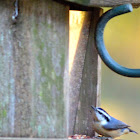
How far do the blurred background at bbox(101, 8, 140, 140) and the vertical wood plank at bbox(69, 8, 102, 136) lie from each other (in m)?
1.65

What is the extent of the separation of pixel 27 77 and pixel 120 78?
2534mm

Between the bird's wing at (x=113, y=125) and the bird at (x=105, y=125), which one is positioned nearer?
the bird at (x=105, y=125)

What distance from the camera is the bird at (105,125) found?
270 centimetres

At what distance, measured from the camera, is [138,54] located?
463 centimetres

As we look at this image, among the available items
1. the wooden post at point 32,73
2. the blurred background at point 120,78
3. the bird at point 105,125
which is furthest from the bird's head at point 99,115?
the blurred background at point 120,78

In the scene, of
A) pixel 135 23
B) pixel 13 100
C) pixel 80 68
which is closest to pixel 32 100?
pixel 13 100

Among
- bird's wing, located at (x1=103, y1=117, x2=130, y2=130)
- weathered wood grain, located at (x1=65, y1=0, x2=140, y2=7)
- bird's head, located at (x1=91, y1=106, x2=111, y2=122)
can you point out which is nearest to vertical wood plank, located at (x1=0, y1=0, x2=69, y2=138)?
weathered wood grain, located at (x1=65, y1=0, x2=140, y2=7)

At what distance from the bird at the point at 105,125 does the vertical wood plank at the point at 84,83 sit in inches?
2.3

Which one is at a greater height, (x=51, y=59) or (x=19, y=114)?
(x=51, y=59)

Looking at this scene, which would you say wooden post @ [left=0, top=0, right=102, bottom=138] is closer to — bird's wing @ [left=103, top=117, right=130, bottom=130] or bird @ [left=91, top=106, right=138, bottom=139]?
bird @ [left=91, top=106, right=138, bottom=139]

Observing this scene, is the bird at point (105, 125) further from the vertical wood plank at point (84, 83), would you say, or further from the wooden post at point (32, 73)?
the wooden post at point (32, 73)

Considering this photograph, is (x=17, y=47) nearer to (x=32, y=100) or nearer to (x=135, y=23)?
(x=32, y=100)

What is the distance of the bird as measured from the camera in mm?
2699

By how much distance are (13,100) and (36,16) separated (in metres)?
0.38
